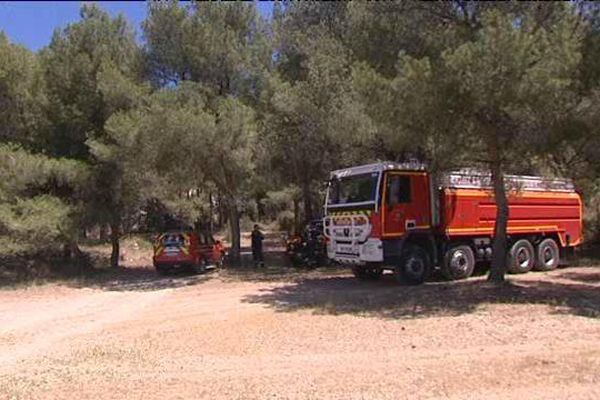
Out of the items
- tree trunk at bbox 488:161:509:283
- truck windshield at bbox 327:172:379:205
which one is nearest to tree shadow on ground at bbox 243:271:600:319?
tree trunk at bbox 488:161:509:283

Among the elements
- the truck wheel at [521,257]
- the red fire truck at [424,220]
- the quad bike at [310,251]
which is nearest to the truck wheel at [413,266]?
the red fire truck at [424,220]

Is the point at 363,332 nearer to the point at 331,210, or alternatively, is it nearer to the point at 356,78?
the point at 356,78

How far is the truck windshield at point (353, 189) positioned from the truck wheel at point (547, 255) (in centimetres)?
693

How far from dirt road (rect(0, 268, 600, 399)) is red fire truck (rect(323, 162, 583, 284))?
3.15 ft

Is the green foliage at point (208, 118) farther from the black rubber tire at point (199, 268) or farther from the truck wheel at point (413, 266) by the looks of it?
the truck wheel at point (413, 266)

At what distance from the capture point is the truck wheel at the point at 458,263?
18.1 m

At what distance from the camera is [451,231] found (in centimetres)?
1806

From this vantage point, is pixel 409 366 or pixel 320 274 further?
pixel 320 274

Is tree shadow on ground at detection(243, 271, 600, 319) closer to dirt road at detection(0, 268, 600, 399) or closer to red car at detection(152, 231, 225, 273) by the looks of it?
dirt road at detection(0, 268, 600, 399)

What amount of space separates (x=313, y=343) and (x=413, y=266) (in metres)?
A: 7.36

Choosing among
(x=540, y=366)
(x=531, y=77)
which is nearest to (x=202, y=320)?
(x=540, y=366)

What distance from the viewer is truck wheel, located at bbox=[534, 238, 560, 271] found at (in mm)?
20578

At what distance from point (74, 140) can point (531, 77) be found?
16.2 meters

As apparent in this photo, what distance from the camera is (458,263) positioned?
722 inches
